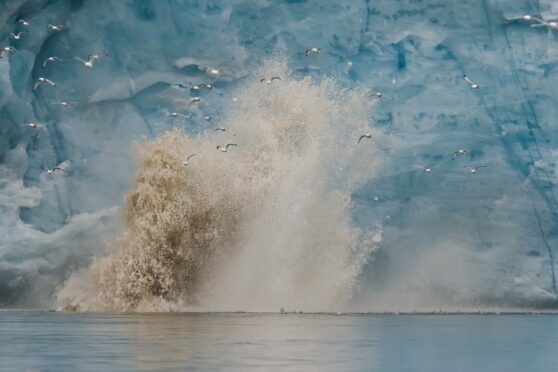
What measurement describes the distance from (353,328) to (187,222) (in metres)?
11.8

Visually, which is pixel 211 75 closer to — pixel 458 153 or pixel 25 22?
pixel 25 22

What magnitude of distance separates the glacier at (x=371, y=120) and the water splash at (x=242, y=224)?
2.96ft

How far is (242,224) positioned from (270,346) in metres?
17.8

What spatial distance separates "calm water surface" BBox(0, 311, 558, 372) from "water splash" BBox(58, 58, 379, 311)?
8076 mm

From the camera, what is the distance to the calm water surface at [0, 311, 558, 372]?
1299 cm

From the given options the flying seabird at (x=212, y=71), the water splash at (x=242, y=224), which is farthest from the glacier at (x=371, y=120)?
the water splash at (x=242, y=224)

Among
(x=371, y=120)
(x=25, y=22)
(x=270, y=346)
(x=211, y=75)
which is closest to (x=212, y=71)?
(x=211, y=75)

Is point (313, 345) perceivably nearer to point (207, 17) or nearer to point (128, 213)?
point (128, 213)

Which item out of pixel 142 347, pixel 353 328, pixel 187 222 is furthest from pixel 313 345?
pixel 187 222

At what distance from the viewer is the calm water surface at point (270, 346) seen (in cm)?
1299

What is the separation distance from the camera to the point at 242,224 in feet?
110

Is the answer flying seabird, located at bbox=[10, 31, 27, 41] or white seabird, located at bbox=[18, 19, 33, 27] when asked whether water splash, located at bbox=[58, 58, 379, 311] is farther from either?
white seabird, located at bbox=[18, 19, 33, 27]

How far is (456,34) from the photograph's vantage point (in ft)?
118

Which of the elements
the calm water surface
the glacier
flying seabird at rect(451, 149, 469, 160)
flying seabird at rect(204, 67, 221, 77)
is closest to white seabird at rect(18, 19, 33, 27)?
the glacier
